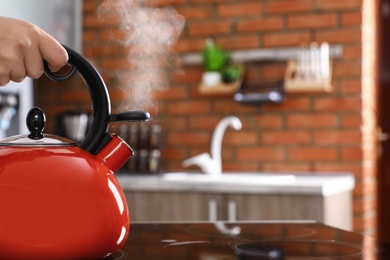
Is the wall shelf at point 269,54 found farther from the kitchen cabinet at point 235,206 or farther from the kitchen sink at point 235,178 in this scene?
the kitchen cabinet at point 235,206

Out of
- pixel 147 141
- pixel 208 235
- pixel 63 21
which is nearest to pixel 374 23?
pixel 147 141

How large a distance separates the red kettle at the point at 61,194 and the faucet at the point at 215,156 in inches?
80.9

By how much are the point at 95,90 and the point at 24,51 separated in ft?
0.42

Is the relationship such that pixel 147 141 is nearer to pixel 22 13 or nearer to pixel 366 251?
pixel 22 13

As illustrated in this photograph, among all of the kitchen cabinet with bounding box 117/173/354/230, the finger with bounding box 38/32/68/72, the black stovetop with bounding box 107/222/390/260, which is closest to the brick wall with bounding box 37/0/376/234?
the kitchen cabinet with bounding box 117/173/354/230

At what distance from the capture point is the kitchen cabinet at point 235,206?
258 centimetres

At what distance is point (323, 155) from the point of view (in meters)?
3.13

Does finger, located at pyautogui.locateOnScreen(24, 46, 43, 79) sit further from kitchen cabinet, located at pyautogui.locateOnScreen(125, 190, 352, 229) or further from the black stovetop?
kitchen cabinet, located at pyautogui.locateOnScreen(125, 190, 352, 229)

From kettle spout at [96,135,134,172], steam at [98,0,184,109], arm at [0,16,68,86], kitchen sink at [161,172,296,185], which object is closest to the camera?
arm at [0,16,68,86]

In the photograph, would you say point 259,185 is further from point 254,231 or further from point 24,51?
point 24,51

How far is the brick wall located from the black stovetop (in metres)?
1.69

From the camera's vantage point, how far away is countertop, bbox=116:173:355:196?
2572mm

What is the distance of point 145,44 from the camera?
11.2ft

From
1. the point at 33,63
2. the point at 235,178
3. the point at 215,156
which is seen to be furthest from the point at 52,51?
the point at 215,156
